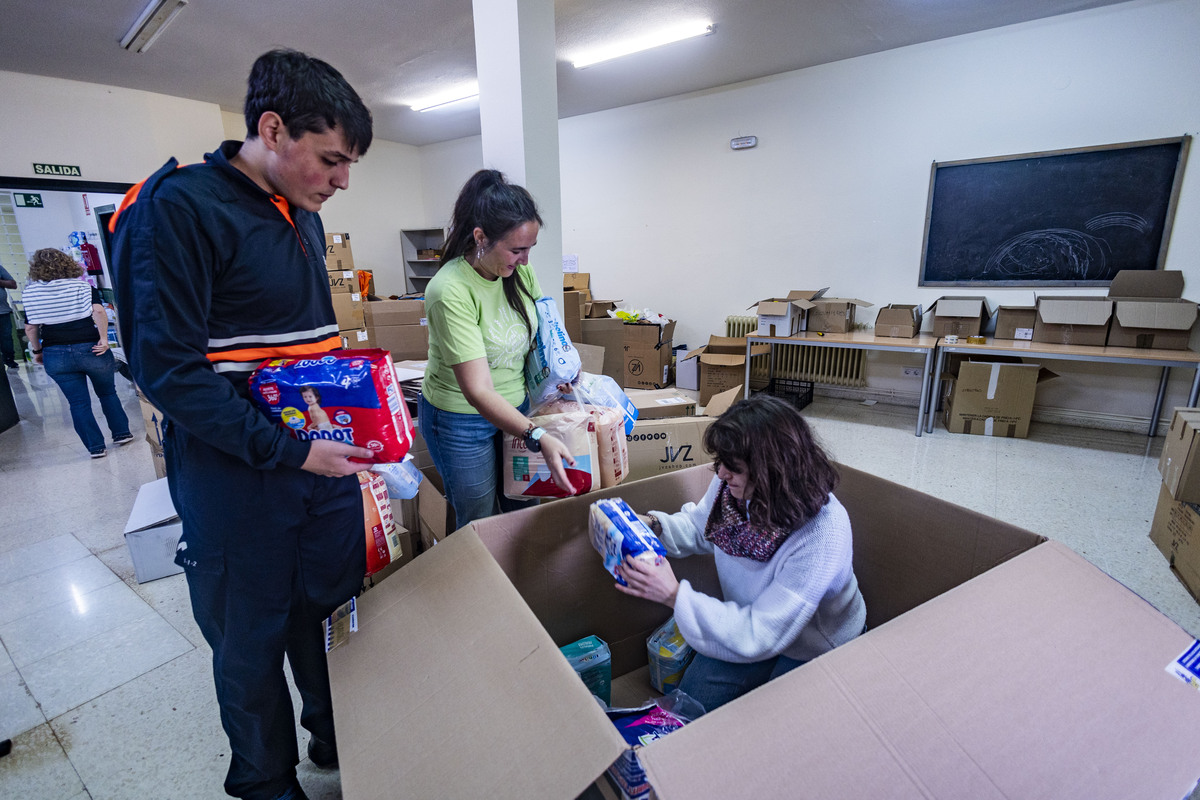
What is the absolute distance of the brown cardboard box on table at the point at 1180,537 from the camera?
6.24ft

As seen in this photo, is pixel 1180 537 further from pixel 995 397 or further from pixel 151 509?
pixel 151 509

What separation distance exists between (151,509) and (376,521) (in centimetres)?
170

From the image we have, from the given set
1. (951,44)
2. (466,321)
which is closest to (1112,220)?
(951,44)

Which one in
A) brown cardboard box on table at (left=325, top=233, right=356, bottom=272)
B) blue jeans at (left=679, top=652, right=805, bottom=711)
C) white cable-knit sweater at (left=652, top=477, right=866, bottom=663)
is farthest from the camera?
brown cardboard box on table at (left=325, top=233, right=356, bottom=272)

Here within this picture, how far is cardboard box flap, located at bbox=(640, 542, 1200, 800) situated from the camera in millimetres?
546

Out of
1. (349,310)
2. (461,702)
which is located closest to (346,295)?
(349,310)

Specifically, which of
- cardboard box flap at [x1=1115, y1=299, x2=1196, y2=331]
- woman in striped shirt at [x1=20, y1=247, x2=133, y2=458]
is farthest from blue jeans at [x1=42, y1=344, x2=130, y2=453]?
cardboard box flap at [x1=1115, y1=299, x2=1196, y2=331]

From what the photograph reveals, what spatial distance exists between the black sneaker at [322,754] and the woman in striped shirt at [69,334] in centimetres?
330

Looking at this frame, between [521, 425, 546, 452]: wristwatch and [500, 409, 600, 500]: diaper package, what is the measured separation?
3 centimetres

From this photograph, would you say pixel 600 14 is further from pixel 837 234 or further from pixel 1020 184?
pixel 1020 184

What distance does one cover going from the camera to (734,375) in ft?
14.1

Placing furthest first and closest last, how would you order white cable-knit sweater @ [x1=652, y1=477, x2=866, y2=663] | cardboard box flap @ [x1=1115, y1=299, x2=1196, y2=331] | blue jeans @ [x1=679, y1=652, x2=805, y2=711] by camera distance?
cardboard box flap @ [x1=1115, y1=299, x2=1196, y2=331] → blue jeans @ [x1=679, y1=652, x2=805, y2=711] → white cable-knit sweater @ [x1=652, y1=477, x2=866, y2=663]

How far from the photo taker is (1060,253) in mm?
3664

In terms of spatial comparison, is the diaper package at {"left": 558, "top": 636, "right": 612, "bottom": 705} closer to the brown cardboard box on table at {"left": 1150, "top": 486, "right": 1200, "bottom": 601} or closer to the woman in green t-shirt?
the woman in green t-shirt
